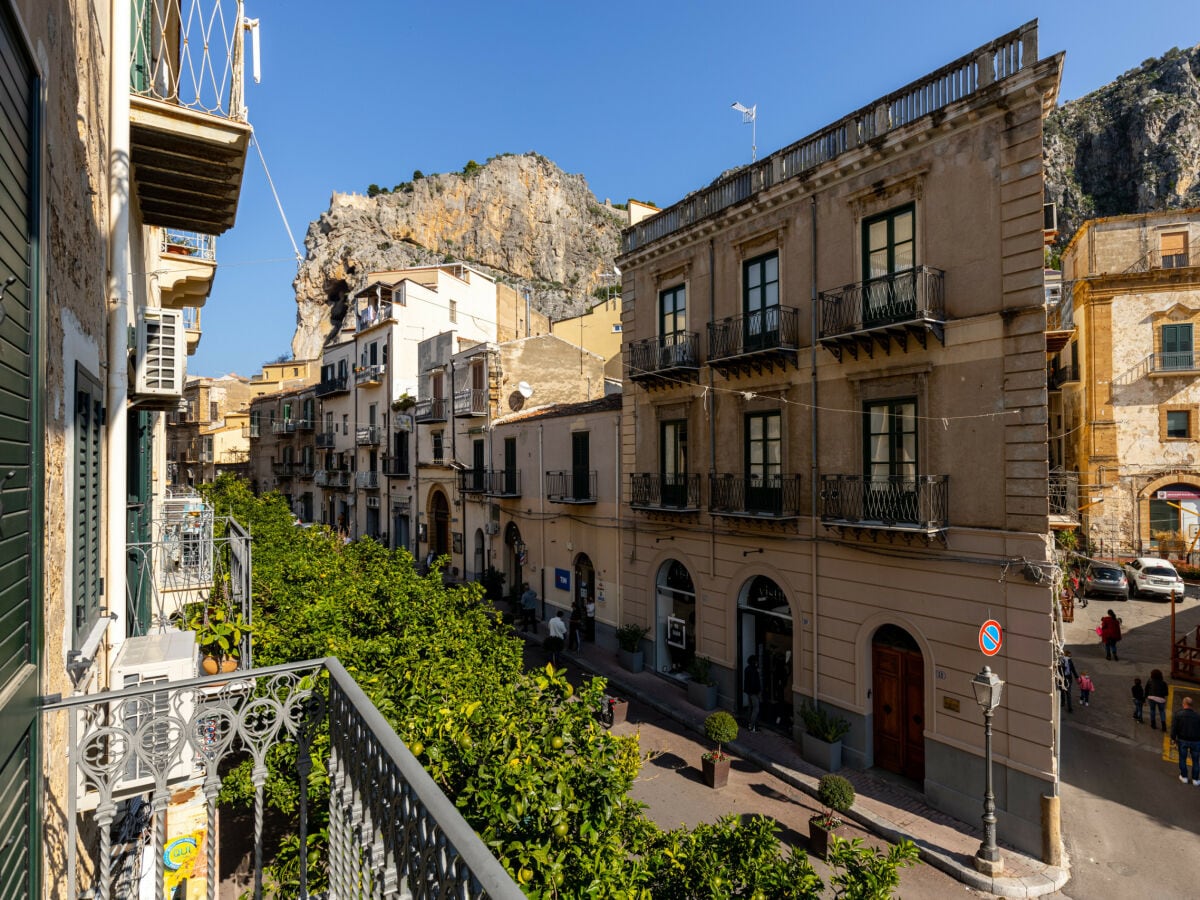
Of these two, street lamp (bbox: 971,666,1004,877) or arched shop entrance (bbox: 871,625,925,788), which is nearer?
street lamp (bbox: 971,666,1004,877)

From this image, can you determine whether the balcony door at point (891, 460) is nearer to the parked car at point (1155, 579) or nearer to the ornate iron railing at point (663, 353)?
the ornate iron railing at point (663, 353)

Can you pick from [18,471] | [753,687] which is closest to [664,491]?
[753,687]

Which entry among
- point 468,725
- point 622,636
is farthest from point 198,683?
point 622,636

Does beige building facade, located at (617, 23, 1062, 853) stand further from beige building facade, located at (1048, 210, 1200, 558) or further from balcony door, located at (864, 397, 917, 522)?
beige building facade, located at (1048, 210, 1200, 558)

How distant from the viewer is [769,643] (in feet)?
52.7

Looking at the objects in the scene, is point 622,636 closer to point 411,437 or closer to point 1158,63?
point 411,437

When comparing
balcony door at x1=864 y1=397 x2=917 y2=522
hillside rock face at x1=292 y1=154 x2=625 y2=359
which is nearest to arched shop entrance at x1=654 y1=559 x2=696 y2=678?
balcony door at x1=864 y1=397 x2=917 y2=522

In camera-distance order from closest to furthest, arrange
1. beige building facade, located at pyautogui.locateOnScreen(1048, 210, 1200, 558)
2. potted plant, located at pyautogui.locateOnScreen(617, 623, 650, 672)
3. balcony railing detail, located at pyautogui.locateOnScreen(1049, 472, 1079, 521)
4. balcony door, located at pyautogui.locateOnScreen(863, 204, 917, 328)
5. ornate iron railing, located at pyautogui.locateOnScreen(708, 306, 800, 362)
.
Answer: balcony door, located at pyautogui.locateOnScreen(863, 204, 917, 328) → balcony railing detail, located at pyautogui.locateOnScreen(1049, 472, 1079, 521) → ornate iron railing, located at pyautogui.locateOnScreen(708, 306, 800, 362) → potted plant, located at pyautogui.locateOnScreen(617, 623, 650, 672) → beige building facade, located at pyautogui.locateOnScreen(1048, 210, 1200, 558)

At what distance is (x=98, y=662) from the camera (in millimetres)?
5344

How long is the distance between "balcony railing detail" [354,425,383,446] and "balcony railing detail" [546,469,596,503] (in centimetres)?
1825

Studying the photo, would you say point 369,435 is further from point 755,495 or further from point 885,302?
point 885,302

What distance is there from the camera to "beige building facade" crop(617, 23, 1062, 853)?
11.1 metres

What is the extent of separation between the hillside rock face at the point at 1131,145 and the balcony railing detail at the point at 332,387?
66.3 meters

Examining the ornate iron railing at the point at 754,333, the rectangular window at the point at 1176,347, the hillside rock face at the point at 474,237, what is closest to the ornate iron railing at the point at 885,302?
the ornate iron railing at the point at 754,333
